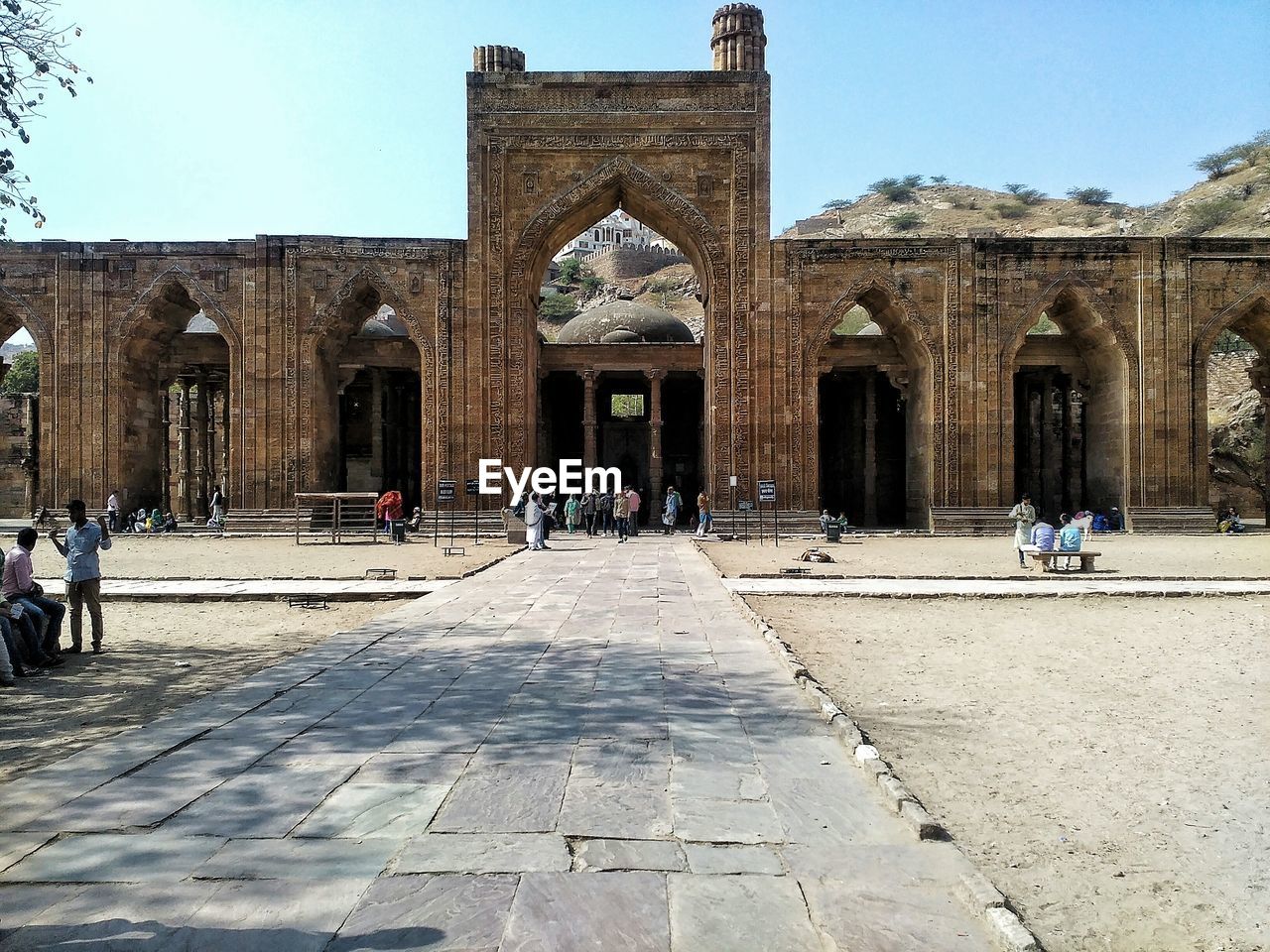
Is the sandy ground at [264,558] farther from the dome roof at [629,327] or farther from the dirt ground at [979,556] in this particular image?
the dome roof at [629,327]

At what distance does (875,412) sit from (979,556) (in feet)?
41.2

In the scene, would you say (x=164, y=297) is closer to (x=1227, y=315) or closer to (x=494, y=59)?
(x=494, y=59)

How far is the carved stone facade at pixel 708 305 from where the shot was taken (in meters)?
23.8

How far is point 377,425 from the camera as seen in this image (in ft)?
95.1

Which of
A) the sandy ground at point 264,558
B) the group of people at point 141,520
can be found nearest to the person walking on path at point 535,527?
the sandy ground at point 264,558

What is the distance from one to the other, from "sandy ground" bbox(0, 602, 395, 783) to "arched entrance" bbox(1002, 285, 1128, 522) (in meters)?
21.0

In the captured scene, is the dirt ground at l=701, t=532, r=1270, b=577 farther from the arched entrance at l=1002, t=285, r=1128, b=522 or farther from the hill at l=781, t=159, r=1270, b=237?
the hill at l=781, t=159, r=1270, b=237

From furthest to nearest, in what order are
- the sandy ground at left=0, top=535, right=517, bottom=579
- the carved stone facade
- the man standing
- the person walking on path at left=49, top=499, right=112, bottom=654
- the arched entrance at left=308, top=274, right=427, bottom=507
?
the arched entrance at left=308, top=274, right=427, bottom=507 → the carved stone facade → the sandy ground at left=0, top=535, right=517, bottom=579 → the person walking on path at left=49, top=499, right=112, bottom=654 → the man standing

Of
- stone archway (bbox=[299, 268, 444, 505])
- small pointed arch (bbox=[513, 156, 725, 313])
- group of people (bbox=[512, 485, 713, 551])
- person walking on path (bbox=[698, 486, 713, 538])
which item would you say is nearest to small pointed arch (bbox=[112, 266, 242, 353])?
stone archway (bbox=[299, 268, 444, 505])

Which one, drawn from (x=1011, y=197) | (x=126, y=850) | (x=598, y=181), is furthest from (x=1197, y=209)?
(x=126, y=850)

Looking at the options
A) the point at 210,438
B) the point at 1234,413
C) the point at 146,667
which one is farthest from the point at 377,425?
the point at 1234,413

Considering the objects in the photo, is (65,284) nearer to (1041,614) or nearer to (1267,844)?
(1041,614)

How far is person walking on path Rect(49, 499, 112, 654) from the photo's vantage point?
289 inches

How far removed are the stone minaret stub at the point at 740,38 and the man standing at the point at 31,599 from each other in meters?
23.6
